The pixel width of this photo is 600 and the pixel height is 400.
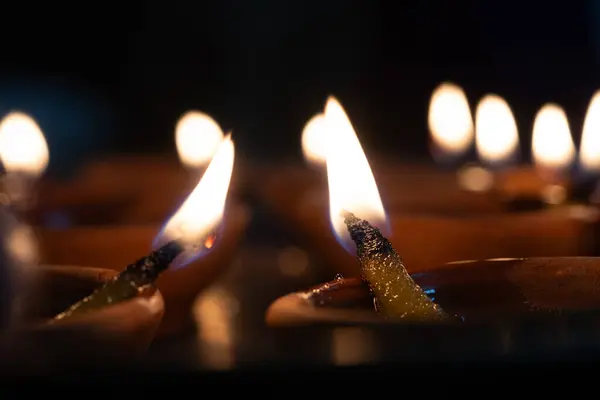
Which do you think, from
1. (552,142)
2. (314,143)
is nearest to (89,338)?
(552,142)

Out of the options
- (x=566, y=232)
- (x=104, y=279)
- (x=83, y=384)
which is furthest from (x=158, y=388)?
(x=566, y=232)

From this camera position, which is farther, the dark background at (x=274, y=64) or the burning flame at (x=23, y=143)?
the dark background at (x=274, y=64)

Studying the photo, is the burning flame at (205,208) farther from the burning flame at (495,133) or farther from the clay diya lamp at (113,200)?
the burning flame at (495,133)

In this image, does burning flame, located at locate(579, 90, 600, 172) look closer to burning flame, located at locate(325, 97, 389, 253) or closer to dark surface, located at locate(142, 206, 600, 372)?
burning flame, located at locate(325, 97, 389, 253)

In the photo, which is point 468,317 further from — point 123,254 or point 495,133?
point 495,133

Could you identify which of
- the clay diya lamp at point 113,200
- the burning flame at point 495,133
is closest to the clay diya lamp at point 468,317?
→ the clay diya lamp at point 113,200
